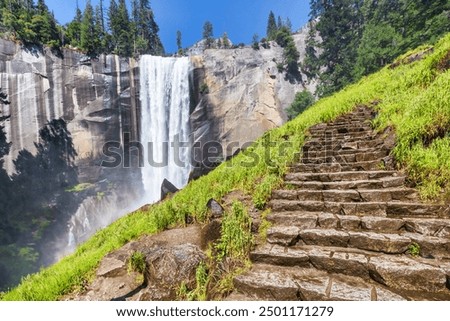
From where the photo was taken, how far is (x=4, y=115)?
1081 inches

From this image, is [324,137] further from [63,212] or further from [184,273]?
[63,212]

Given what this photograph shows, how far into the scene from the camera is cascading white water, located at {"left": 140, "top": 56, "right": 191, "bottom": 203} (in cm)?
3128

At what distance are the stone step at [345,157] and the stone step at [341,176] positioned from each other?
0.71 metres

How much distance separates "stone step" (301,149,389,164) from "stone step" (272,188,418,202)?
1.49 m

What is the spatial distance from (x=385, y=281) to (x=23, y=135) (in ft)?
122

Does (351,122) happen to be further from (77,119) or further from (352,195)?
(77,119)

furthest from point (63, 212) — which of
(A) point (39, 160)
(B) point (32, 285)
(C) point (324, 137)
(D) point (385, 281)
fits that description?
(D) point (385, 281)

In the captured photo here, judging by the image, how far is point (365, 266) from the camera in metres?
2.63

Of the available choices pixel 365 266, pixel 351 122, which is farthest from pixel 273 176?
pixel 351 122

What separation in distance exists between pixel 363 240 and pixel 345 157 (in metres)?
3.23

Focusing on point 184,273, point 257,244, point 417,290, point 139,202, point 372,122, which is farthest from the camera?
point 139,202

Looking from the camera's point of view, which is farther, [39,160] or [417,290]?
[39,160]

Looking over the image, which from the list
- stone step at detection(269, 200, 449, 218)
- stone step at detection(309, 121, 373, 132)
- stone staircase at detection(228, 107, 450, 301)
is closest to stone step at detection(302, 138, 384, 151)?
stone step at detection(309, 121, 373, 132)

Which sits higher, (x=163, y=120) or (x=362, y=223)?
(x=163, y=120)
